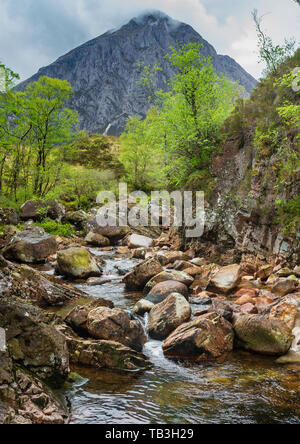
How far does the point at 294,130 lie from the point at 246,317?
759 centimetres

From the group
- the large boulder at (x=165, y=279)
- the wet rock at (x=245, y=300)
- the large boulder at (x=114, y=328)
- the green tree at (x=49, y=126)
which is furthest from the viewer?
the green tree at (x=49, y=126)

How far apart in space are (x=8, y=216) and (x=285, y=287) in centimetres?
1920

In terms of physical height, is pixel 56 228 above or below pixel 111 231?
above

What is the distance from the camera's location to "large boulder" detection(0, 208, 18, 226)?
20.4 m

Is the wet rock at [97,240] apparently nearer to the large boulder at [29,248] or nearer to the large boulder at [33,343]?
the large boulder at [29,248]

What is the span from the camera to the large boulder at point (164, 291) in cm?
898

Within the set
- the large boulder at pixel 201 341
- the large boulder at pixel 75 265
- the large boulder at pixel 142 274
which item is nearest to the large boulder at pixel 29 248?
the large boulder at pixel 75 265

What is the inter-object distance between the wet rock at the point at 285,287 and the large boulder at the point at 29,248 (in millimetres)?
11264

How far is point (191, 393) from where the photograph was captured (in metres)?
4.78

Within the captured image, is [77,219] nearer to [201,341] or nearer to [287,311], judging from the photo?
[201,341]

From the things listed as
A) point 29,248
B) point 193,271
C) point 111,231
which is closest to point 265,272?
point 193,271

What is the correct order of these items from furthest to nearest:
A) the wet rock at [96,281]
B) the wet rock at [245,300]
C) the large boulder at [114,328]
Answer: the wet rock at [96,281] → the wet rock at [245,300] → the large boulder at [114,328]
